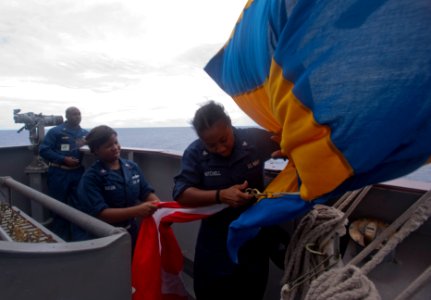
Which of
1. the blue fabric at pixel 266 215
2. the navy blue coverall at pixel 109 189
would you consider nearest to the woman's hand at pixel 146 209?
the navy blue coverall at pixel 109 189

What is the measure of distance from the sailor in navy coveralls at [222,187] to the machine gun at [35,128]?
3.26 meters

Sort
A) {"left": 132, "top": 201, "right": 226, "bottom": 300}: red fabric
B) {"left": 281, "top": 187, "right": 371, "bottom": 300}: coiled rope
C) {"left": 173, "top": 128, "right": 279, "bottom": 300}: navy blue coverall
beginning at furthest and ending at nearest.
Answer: {"left": 132, "top": 201, "right": 226, "bottom": 300}: red fabric < {"left": 173, "top": 128, "right": 279, "bottom": 300}: navy blue coverall < {"left": 281, "top": 187, "right": 371, "bottom": 300}: coiled rope

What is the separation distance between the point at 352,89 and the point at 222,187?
88 cm

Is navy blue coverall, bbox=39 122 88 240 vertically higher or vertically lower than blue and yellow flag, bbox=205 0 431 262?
lower

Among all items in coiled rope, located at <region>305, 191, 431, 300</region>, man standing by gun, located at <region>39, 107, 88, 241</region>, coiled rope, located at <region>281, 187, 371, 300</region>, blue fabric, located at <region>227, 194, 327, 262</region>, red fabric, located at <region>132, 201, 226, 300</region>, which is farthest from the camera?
man standing by gun, located at <region>39, 107, 88, 241</region>

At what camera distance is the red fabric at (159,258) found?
5.90 feet

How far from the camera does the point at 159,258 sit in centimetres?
186

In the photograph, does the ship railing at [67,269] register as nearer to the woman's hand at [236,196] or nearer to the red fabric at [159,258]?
the woman's hand at [236,196]

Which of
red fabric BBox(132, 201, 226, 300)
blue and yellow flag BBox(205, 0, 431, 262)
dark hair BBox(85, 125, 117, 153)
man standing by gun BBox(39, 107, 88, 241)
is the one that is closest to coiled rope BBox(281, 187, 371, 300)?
blue and yellow flag BBox(205, 0, 431, 262)

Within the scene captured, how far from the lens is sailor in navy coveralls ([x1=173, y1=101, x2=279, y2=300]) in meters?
1.47

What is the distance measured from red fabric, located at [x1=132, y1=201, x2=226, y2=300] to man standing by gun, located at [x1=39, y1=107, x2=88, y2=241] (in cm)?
234

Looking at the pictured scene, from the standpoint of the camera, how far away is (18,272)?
95 centimetres

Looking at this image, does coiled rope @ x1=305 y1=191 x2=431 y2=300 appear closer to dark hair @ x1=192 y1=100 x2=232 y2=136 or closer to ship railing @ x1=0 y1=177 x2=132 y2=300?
ship railing @ x1=0 y1=177 x2=132 y2=300

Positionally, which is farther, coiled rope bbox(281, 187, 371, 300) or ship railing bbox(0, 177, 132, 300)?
coiled rope bbox(281, 187, 371, 300)
